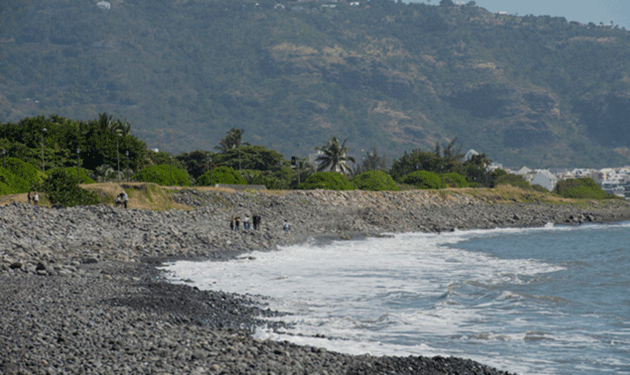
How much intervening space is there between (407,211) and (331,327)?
59509 millimetres

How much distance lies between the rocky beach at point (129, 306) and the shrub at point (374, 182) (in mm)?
42835

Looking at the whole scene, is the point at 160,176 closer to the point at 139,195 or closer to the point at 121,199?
the point at 139,195

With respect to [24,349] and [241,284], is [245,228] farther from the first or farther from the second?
[24,349]

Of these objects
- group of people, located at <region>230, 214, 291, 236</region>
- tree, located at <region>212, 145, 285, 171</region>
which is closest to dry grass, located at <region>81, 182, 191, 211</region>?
group of people, located at <region>230, 214, 291, 236</region>

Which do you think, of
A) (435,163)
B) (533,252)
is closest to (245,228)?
(533,252)

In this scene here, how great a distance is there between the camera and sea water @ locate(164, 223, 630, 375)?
1477 centimetres

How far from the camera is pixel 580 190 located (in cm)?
13012

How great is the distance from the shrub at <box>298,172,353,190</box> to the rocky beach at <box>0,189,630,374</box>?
33.8m

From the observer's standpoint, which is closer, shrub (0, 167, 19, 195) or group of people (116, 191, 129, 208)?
group of people (116, 191, 129, 208)

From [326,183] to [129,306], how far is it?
223 feet

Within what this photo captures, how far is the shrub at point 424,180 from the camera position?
Result: 104438mm

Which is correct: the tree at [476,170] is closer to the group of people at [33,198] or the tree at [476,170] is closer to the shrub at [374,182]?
the shrub at [374,182]

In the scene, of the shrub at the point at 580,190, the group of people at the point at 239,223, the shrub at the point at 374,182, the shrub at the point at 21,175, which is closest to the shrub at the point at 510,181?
the shrub at the point at 580,190

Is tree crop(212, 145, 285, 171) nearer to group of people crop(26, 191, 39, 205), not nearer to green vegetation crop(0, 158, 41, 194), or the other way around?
green vegetation crop(0, 158, 41, 194)
